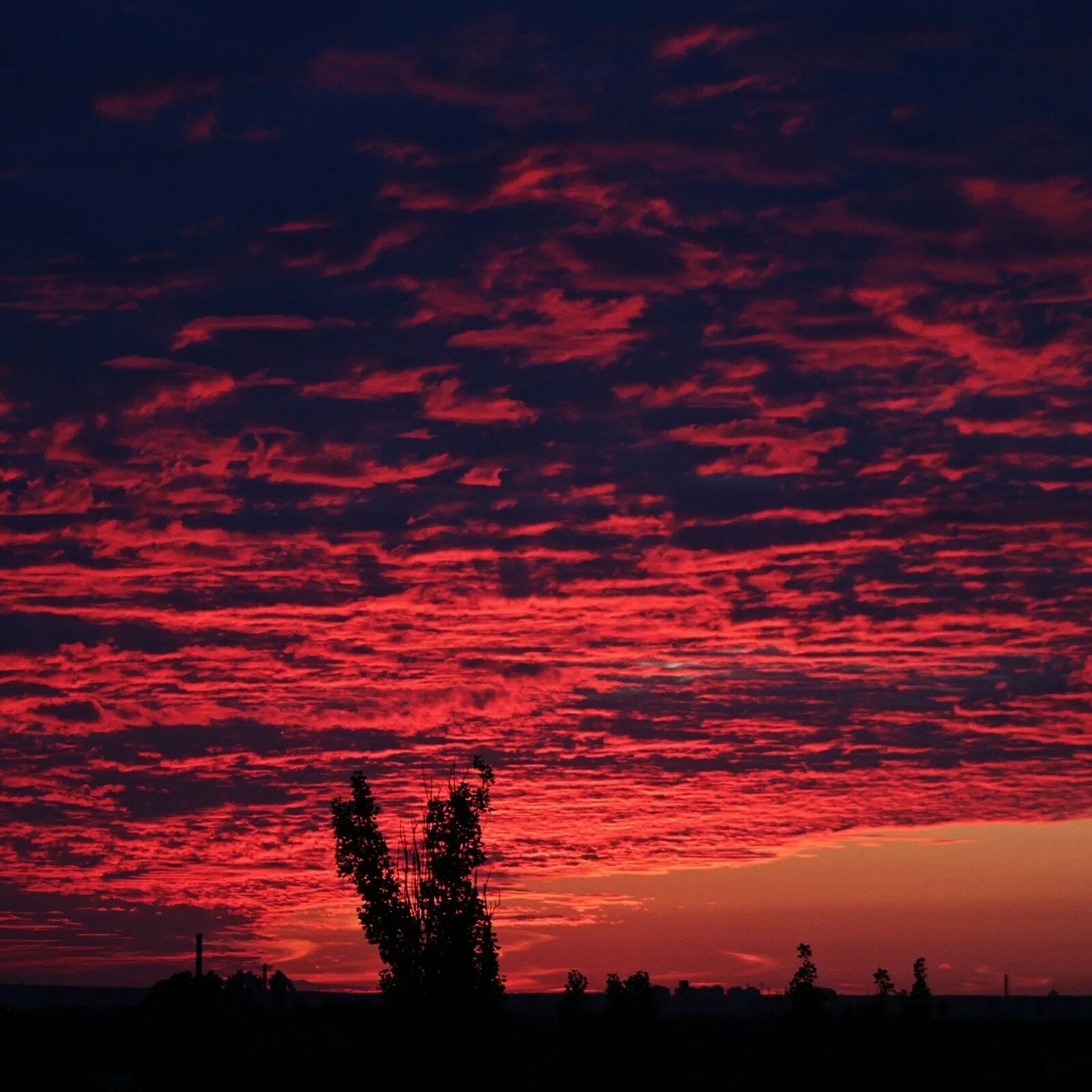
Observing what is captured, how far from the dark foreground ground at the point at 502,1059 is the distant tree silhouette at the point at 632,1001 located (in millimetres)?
256

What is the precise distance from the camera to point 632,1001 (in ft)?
126

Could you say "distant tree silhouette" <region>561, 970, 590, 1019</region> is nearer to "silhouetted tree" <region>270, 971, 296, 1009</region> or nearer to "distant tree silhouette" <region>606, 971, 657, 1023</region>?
"distant tree silhouette" <region>606, 971, 657, 1023</region>

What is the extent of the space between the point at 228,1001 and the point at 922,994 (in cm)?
2457

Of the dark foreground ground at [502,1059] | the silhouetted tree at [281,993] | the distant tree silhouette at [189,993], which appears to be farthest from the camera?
the silhouetted tree at [281,993]

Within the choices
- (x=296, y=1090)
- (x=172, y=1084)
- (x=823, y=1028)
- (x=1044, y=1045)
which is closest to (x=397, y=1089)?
(x=823, y=1028)

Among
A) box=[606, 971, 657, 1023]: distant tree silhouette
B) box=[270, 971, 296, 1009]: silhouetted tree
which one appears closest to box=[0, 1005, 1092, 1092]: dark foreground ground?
box=[606, 971, 657, 1023]: distant tree silhouette

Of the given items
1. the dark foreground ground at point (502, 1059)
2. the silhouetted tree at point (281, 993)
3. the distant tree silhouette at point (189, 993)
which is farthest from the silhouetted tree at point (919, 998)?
the silhouetted tree at point (281, 993)

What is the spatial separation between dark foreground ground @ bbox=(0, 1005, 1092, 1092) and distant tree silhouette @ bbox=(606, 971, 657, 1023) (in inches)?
10.1

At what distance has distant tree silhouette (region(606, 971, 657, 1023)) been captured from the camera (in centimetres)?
3831

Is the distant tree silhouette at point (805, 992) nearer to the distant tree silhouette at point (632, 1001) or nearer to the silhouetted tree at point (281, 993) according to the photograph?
the distant tree silhouette at point (632, 1001)

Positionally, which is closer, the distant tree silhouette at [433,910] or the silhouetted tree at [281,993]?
the distant tree silhouette at [433,910]

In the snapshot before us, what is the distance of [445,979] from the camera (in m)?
38.6

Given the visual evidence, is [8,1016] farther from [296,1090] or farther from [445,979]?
[445,979]

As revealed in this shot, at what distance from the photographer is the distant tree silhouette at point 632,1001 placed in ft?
126
